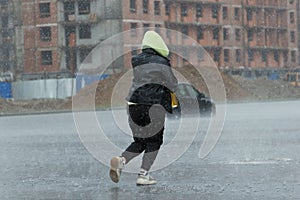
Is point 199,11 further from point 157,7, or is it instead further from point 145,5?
point 145,5

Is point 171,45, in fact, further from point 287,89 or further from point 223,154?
point 223,154

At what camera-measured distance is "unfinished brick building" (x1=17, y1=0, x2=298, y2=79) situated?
67.8 m

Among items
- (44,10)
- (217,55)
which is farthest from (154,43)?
(217,55)

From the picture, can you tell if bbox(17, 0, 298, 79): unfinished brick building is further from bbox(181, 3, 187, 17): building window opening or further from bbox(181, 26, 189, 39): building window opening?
bbox(181, 26, 189, 39): building window opening

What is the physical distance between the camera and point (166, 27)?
74688mm

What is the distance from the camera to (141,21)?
69.4m

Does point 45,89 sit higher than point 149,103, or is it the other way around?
point 149,103

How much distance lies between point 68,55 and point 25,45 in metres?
4.36

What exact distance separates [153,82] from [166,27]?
2629 inches

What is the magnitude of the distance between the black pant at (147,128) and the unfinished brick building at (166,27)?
5458cm

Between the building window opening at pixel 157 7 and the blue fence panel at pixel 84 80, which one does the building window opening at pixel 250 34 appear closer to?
the building window opening at pixel 157 7

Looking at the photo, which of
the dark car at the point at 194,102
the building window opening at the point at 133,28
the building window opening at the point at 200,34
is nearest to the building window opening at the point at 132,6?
the building window opening at the point at 133,28

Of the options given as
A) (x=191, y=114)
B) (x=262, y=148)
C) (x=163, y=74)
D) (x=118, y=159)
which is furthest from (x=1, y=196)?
(x=191, y=114)

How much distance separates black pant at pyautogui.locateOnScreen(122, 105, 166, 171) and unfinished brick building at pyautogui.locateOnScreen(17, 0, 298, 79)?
5458 cm
